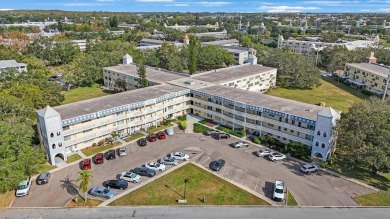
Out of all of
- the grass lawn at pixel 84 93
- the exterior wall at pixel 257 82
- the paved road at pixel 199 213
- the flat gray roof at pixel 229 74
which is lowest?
the paved road at pixel 199 213

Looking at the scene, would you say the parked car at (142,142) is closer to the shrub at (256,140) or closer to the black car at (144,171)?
the black car at (144,171)

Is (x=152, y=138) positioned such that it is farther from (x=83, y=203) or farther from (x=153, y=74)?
(x=153, y=74)

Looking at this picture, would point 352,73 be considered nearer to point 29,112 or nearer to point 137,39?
point 29,112

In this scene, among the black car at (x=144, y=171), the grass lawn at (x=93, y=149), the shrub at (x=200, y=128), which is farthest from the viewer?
the shrub at (x=200, y=128)

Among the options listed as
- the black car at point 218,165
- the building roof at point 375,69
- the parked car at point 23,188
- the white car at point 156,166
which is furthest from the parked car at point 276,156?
the building roof at point 375,69

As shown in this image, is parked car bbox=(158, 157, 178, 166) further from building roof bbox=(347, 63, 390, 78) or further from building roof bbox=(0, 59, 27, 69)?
building roof bbox=(0, 59, 27, 69)
